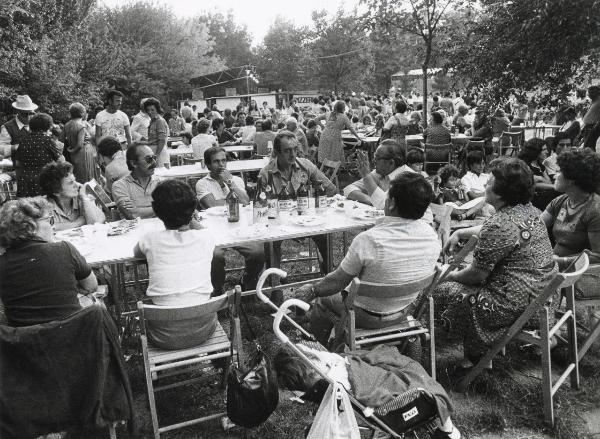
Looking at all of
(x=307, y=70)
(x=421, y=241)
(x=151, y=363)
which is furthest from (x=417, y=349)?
(x=307, y=70)

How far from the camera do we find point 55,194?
430 centimetres

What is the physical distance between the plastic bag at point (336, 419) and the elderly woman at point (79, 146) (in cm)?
727

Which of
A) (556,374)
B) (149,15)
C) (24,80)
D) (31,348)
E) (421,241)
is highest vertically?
(149,15)

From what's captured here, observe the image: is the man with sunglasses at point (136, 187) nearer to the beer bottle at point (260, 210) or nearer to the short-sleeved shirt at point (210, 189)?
the short-sleeved shirt at point (210, 189)

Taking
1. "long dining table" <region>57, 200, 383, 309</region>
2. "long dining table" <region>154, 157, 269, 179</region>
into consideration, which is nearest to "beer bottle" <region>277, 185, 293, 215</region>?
"long dining table" <region>57, 200, 383, 309</region>

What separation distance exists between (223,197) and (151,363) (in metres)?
2.43

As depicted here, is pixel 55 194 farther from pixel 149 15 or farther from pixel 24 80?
pixel 149 15

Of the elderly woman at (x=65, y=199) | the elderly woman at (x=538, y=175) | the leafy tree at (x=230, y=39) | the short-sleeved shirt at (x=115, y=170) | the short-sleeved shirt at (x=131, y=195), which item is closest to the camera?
the elderly woman at (x=65, y=199)

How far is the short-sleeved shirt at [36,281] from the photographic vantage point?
2.61 metres

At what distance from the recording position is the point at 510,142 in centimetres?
1181

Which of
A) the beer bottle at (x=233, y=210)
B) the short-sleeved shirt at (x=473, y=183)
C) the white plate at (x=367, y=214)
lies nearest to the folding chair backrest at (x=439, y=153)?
the short-sleeved shirt at (x=473, y=183)

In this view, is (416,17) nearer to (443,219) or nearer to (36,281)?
(443,219)

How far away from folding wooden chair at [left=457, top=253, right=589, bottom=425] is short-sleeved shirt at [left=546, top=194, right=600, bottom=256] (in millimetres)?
620

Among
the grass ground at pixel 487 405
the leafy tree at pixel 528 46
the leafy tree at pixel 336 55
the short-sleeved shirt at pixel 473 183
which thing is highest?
the leafy tree at pixel 336 55
